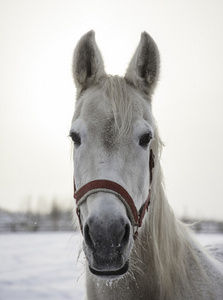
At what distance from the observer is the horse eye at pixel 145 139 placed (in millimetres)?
2355

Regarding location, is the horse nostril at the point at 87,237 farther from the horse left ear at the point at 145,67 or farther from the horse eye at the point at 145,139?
the horse left ear at the point at 145,67

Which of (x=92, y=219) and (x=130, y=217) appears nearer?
(x=92, y=219)

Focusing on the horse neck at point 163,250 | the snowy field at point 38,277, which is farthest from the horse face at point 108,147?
the snowy field at point 38,277

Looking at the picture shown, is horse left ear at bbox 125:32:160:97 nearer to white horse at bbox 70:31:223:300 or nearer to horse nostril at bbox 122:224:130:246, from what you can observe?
white horse at bbox 70:31:223:300

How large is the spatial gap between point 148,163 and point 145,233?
563 mm

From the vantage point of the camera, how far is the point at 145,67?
277 centimetres

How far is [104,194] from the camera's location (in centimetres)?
203

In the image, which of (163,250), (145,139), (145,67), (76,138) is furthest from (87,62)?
(163,250)

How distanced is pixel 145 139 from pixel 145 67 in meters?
0.76

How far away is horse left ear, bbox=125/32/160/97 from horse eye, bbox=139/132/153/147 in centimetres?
52

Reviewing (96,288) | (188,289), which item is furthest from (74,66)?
(188,289)

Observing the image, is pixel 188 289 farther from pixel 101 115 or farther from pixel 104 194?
pixel 101 115

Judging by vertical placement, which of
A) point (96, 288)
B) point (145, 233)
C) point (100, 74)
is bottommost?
point (96, 288)

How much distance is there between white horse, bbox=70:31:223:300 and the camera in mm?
1956
